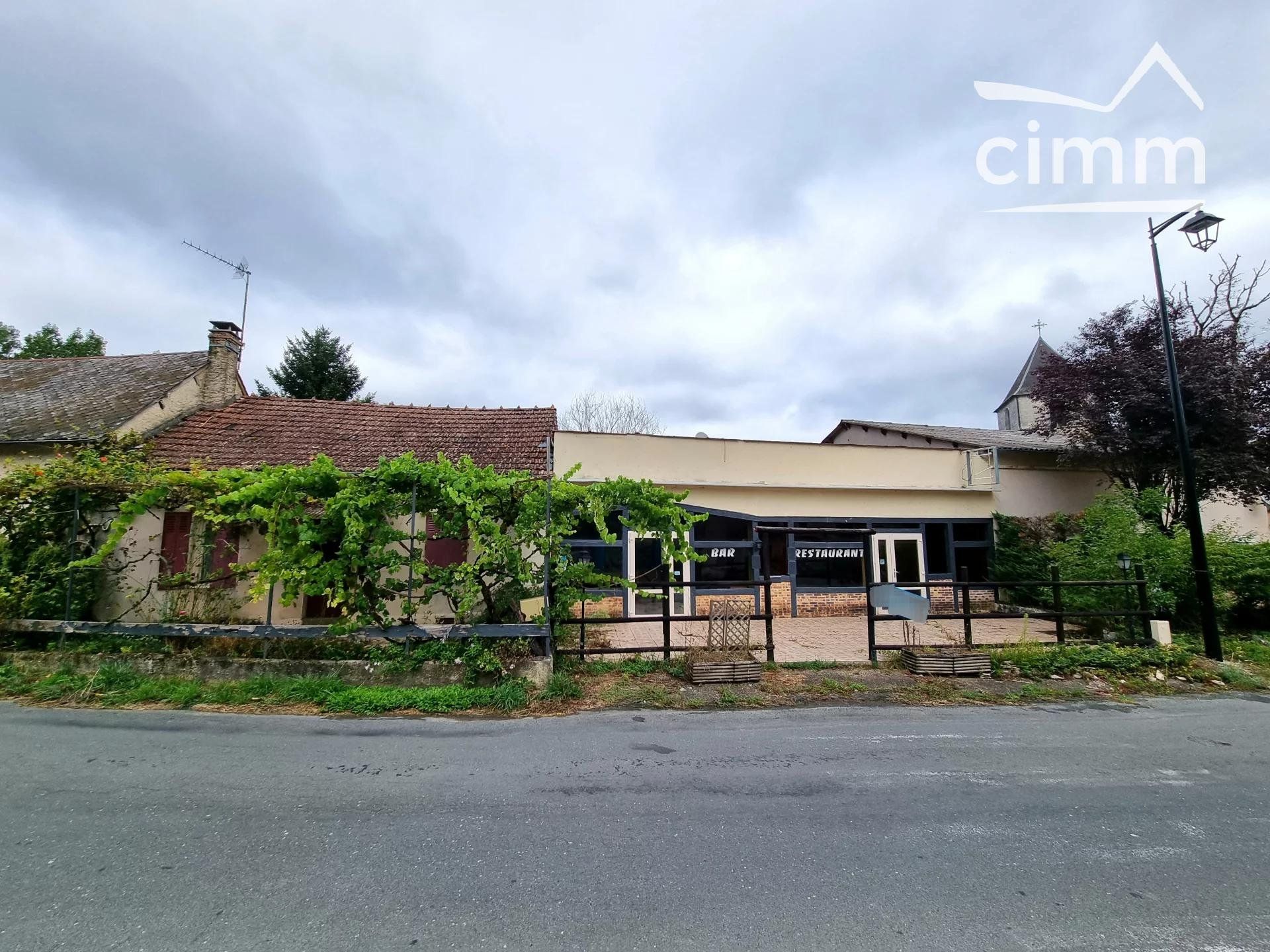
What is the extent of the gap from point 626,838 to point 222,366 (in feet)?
53.0

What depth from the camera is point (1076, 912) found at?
9.21 ft

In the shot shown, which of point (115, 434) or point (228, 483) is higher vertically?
point (115, 434)

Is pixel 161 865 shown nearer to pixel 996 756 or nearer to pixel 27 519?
pixel 996 756

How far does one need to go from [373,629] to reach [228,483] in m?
2.83

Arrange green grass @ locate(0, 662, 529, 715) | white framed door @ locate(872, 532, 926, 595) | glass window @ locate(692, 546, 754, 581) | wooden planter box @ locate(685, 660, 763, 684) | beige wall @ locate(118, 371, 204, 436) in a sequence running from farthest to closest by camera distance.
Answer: white framed door @ locate(872, 532, 926, 595) < glass window @ locate(692, 546, 754, 581) < beige wall @ locate(118, 371, 204, 436) < wooden planter box @ locate(685, 660, 763, 684) < green grass @ locate(0, 662, 529, 715)

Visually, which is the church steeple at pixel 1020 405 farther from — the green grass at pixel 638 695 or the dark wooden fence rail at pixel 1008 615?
the green grass at pixel 638 695

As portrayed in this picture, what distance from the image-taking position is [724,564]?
14.2 metres

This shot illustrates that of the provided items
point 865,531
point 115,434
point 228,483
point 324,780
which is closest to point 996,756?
point 865,531

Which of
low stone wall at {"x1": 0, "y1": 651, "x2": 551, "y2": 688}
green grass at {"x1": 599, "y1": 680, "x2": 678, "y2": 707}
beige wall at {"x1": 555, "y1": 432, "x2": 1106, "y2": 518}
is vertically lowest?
green grass at {"x1": 599, "y1": 680, "x2": 678, "y2": 707}

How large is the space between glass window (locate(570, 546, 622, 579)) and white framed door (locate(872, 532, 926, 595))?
7.20 m

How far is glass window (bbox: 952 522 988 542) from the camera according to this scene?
15984 millimetres

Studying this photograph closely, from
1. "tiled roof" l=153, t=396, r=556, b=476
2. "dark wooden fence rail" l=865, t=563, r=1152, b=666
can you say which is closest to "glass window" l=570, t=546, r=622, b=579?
"tiled roof" l=153, t=396, r=556, b=476

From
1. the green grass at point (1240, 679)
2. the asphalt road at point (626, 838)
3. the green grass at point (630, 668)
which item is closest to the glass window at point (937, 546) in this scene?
the green grass at point (1240, 679)

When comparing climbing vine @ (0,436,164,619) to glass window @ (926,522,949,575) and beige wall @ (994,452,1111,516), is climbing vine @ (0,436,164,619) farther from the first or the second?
beige wall @ (994,452,1111,516)
